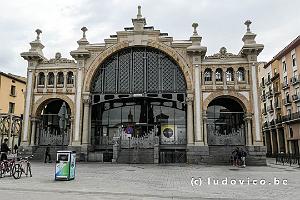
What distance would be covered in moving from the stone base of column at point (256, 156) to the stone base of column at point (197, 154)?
3.96 m

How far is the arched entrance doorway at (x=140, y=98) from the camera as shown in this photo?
101 ft

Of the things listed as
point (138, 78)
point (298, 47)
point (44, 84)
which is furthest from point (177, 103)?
point (298, 47)

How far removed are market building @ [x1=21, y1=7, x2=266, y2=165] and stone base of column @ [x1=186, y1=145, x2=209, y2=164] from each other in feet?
0.38

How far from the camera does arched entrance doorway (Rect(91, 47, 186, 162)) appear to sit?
101ft

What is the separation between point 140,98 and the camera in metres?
31.3

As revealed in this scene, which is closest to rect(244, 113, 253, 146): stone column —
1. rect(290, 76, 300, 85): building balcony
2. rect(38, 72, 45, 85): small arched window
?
rect(290, 76, 300, 85): building balcony

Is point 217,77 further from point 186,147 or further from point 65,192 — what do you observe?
point 65,192

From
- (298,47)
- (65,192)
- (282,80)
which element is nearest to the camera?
(65,192)

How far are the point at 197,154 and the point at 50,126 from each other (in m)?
17.1

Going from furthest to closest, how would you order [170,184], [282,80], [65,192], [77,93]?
[282,80], [77,93], [170,184], [65,192]

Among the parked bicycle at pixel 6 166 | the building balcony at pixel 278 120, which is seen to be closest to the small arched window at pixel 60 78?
the parked bicycle at pixel 6 166

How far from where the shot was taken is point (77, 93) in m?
31.0

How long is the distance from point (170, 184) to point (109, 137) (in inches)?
752

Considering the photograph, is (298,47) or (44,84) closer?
(44,84)
